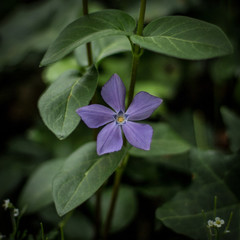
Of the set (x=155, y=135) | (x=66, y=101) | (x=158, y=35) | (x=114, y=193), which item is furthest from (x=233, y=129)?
(x=66, y=101)

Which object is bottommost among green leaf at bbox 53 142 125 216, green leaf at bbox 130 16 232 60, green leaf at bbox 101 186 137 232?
green leaf at bbox 101 186 137 232

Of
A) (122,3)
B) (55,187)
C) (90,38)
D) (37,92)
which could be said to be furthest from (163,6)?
(55,187)

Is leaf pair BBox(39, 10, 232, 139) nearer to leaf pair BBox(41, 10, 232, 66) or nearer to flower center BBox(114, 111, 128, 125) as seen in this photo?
leaf pair BBox(41, 10, 232, 66)

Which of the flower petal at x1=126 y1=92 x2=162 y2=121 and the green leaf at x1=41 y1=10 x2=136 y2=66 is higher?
the green leaf at x1=41 y1=10 x2=136 y2=66

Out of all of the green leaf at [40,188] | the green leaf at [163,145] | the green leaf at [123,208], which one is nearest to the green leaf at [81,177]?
A: the green leaf at [163,145]

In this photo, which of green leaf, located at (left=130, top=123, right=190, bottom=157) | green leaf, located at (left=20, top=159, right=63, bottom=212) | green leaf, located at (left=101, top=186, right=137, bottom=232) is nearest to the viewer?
green leaf, located at (left=130, top=123, right=190, bottom=157)

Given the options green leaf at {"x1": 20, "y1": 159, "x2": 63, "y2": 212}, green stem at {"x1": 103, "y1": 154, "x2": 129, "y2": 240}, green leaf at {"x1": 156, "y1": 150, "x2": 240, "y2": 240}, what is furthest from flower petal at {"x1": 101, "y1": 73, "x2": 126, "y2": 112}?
green leaf at {"x1": 20, "y1": 159, "x2": 63, "y2": 212}
